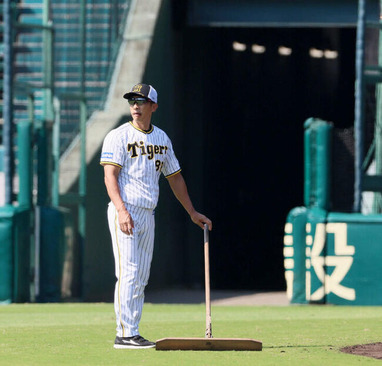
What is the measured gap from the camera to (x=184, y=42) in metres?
22.3

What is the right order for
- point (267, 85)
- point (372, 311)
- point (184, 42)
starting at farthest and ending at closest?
1. point (267, 85)
2. point (184, 42)
3. point (372, 311)

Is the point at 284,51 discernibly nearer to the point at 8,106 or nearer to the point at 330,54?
the point at 330,54

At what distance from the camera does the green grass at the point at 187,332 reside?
6.99 m

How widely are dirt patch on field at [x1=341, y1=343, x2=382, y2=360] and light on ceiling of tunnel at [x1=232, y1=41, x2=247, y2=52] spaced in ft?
58.5

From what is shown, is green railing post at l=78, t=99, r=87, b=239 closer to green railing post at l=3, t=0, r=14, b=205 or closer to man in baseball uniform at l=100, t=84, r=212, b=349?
green railing post at l=3, t=0, r=14, b=205

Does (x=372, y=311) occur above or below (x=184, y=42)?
below

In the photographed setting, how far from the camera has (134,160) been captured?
24.4 ft

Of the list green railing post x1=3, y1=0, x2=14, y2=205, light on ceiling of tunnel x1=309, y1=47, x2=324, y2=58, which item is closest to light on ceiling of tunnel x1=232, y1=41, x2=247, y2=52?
light on ceiling of tunnel x1=309, y1=47, x2=324, y2=58

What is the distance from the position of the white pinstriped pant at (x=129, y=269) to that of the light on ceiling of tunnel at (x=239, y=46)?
1822 cm

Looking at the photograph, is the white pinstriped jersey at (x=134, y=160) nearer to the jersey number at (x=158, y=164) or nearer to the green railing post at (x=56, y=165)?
the jersey number at (x=158, y=164)

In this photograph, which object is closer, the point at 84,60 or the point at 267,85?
the point at 84,60

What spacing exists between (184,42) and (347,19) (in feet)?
11.9

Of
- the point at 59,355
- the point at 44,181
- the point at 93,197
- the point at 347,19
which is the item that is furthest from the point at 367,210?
the point at 59,355

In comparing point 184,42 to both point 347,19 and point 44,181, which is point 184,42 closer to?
point 347,19
